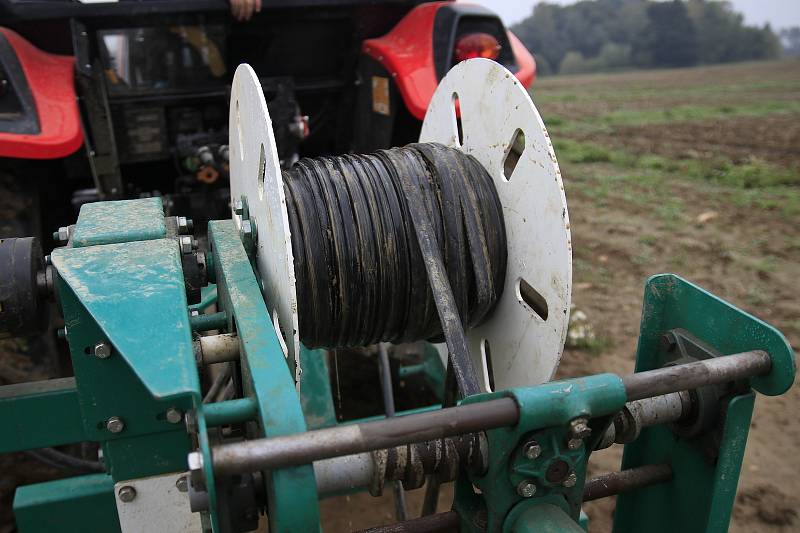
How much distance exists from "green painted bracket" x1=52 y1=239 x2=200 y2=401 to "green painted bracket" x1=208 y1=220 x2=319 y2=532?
138mm

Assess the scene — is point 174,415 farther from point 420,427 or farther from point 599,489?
point 599,489

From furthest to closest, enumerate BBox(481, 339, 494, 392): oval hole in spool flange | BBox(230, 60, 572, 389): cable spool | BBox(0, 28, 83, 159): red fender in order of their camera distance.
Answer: BBox(0, 28, 83, 159): red fender < BBox(481, 339, 494, 392): oval hole in spool flange < BBox(230, 60, 572, 389): cable spool

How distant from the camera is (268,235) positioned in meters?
1.80

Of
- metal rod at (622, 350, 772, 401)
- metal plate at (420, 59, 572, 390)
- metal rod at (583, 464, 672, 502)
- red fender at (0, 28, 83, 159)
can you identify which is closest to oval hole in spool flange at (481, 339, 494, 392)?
metal plate at (420, 59, 572, 390)

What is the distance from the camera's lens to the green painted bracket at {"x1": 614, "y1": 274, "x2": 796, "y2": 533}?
1.45 metres

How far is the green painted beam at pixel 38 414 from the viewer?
72.7 inches

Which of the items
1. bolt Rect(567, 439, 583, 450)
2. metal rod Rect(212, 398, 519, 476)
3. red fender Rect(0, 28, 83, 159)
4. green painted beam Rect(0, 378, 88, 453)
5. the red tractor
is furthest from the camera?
the red tractor

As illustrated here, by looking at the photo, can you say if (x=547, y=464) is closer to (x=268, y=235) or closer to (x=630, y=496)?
(x=630, y=496)

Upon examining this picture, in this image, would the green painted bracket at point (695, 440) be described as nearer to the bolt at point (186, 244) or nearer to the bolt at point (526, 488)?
the bolt at point (526, 488)

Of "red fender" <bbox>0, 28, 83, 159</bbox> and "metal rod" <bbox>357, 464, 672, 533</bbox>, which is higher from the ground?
"red fender" <bbox>0, 28, 83, 159</bbox>

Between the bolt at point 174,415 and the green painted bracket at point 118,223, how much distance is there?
414 mm

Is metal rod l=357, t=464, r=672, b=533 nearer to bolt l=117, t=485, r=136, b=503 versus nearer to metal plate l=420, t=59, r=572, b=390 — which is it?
metal plate l=420, t=59, r=572, b=390

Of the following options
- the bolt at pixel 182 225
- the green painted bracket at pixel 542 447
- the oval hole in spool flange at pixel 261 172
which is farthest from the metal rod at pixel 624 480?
the bolt at pixel 182 225

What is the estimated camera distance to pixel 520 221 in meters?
1.96
